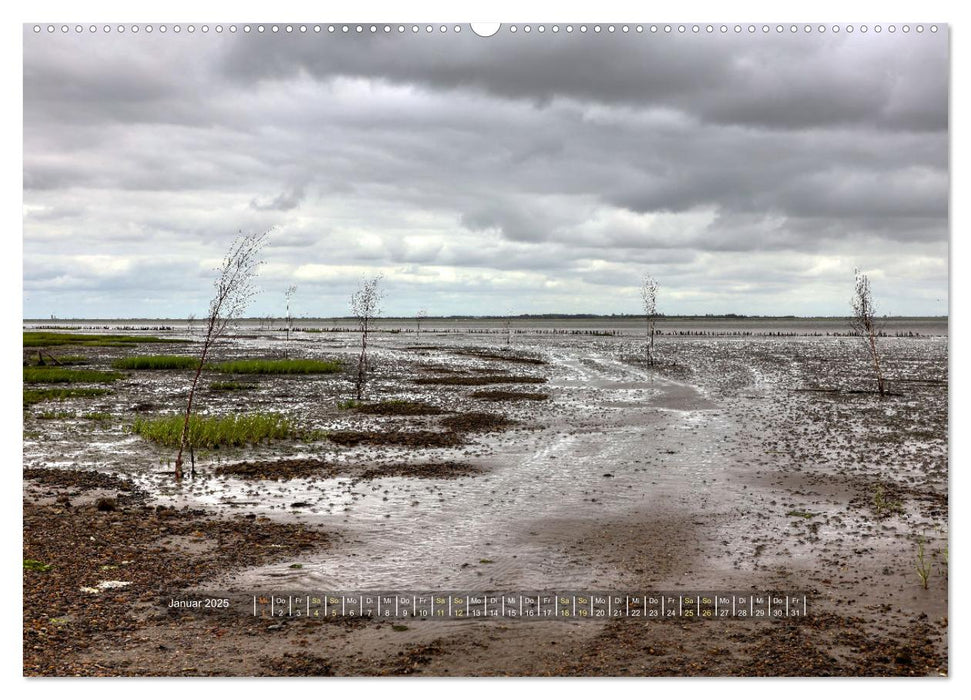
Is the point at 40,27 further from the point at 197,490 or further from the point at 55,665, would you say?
the point at 197,490

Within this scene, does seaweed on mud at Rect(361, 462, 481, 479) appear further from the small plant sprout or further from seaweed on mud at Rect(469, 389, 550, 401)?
seaweed on mud at Rect(469, 389, 550, 401)

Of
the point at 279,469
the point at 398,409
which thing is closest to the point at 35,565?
the point at 279,469

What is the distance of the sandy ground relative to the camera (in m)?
7.12

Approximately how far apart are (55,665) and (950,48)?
31.1 ft

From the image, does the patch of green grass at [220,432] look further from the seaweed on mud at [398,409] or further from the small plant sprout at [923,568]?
the small plant sprout at [923,568]

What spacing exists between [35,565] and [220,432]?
11.7m

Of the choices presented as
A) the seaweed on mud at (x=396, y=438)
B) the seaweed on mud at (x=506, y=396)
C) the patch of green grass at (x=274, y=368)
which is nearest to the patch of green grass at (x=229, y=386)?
the patch of green grass at (x=274, y=368)

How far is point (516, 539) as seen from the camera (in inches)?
464

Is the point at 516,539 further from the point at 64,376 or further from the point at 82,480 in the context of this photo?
the point at 64,376

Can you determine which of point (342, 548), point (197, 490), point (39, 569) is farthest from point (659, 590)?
point (197, 490)

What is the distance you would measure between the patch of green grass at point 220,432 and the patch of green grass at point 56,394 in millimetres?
9463

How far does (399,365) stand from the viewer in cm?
5222

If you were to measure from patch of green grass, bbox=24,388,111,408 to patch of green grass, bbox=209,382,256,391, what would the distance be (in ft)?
15.1

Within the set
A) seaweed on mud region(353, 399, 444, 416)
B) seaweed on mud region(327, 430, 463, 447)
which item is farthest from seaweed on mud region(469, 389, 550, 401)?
seaweed on mud region(327, 430, 463, 447)
